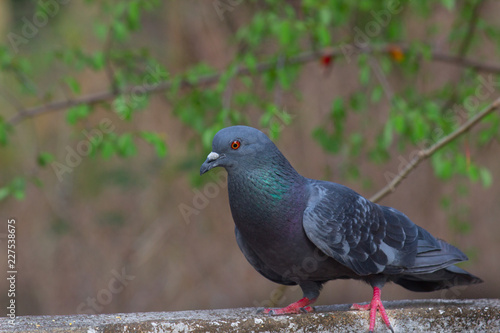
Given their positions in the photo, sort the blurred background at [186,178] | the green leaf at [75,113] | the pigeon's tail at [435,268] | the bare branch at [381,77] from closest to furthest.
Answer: the pigeon's tail at [435,268] → the green leaf at [75,113] → the bare branch at [381,77] → the blurred background at [186,178]

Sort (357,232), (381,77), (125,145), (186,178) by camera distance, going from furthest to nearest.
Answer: (186,178)
(381,77)
(125,145)
(357,232)

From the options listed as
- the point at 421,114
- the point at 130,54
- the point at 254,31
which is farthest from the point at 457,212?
the point at 130,54

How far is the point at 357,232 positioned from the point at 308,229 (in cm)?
33

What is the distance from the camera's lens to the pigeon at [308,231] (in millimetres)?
3062

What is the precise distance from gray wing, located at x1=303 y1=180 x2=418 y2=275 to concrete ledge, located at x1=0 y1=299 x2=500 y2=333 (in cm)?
27

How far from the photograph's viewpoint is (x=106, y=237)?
341 inches

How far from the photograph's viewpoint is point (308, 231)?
3.09 meters

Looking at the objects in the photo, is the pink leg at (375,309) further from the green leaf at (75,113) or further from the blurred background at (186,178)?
the blurred background at (186,178)

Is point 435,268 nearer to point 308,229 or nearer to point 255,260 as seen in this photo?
point 308,229

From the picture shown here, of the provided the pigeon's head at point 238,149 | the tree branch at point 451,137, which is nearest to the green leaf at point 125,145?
the pigeon's head at point 238,149

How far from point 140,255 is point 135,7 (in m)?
4.51

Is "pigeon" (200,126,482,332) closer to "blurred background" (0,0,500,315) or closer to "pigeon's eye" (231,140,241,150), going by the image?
"pigeon's eye" (231,140,241,150)

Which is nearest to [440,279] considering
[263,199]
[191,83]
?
[263,199]

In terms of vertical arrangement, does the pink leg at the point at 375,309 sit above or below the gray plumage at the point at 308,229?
below
